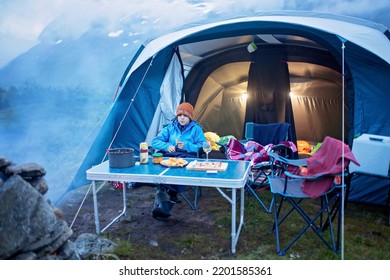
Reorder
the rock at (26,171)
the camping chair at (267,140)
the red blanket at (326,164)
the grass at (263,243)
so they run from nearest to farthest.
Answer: the rock at (26,171) < the red blanket at (326,164) < the grass at (263,243) < the camping chair at (267,140)

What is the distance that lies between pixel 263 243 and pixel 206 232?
44 centimetres

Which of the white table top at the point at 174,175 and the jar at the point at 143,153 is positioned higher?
the jar at the point at 143,153

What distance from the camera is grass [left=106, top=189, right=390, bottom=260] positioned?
2215 millimetres

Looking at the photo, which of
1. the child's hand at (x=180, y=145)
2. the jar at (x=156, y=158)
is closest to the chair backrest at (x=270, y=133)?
the child's hand at (x=180, y=145)

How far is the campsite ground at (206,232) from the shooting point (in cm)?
225

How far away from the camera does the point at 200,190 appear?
3.44 m

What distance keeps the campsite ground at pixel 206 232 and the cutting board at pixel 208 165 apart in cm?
53

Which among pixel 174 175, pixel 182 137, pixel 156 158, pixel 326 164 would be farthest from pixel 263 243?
pixel 182 137

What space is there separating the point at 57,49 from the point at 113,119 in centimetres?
86

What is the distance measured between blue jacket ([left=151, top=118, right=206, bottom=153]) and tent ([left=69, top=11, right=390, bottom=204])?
1.87ft

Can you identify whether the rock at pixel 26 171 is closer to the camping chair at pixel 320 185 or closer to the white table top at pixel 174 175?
the white table top at pixel 174 175

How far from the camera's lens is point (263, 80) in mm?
4281

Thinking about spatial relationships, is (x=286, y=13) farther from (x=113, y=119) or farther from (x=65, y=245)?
(x=65, y=245)

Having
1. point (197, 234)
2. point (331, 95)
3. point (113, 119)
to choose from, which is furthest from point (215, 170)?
point (331, 95)
